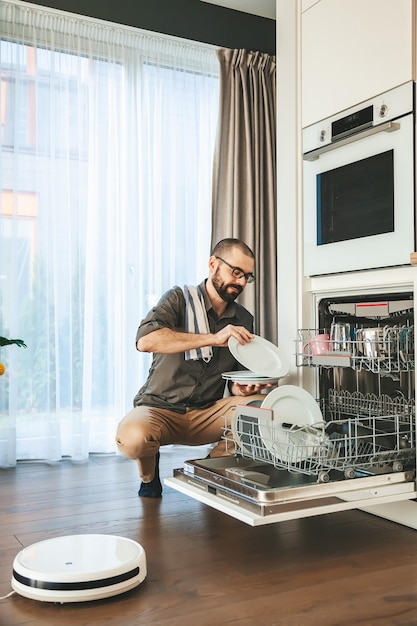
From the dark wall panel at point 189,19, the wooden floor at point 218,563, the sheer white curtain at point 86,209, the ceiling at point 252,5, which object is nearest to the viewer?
the wooden floor at point 218,563

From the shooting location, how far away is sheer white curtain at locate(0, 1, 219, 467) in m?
3.81

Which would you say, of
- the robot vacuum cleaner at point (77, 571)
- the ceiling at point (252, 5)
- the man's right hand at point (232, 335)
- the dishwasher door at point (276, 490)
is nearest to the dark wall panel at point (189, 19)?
the ceiling at point (252, 5)

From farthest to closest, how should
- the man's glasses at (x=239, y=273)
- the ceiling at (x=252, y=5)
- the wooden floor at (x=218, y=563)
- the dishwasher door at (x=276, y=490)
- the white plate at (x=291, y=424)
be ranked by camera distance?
the ceiling at (x=252, y=5)
the man's glasses at (x=239, y=273)
the white plate at (x=291, y=424)
the dishwasher door at (x=276, y=490)
the wooden floor at (x=218, y=563)

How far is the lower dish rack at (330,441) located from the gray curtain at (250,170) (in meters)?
1.74

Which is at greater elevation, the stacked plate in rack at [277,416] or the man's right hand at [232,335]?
the man's right hand at [232,335]

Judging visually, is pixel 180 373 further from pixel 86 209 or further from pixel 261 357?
pixel 86 209

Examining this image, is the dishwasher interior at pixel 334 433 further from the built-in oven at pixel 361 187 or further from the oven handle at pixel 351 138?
the oven handle at pixel 351 138

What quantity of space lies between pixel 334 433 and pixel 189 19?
2772mm

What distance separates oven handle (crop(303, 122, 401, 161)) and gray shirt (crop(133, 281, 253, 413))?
2.67 ft

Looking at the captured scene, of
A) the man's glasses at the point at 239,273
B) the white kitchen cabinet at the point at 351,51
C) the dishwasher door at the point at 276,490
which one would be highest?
the white kitchen cabinet at the point at 351,51

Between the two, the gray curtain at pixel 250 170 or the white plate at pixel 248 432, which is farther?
the gray curtain at pixel 250 170

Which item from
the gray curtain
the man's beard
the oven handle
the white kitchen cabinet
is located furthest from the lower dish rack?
the gray curtain

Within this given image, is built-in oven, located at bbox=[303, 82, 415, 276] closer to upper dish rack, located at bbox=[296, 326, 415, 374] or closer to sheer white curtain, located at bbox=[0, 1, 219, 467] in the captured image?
upper dish rack, located at bbox=[296, 326, 415, 374]

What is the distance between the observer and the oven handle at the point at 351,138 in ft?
8.29
